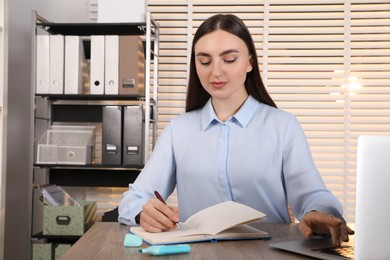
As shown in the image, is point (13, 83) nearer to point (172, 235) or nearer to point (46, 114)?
point (46, 114)

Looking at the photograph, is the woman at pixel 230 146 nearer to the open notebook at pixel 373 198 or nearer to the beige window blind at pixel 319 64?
the open notebook at pixel 373 198

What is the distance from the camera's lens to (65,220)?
3.04 m

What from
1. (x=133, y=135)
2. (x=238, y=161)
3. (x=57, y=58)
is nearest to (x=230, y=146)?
(x=238, y=161)

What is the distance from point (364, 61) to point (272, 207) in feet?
7.33

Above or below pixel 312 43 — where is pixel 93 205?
below

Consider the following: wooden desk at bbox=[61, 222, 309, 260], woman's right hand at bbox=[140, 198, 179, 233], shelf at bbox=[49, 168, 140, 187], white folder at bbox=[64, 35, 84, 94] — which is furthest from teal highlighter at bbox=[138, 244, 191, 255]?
shelf at bbox=[49, 168, 140, 187]

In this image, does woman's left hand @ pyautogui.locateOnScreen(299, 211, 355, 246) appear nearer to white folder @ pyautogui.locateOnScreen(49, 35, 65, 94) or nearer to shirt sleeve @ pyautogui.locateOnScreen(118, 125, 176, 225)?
shirt sleeve @ pyautogui.locateOnScreen(118, 125, 176, 225)

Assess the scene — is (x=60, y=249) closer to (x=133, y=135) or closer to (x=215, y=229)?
(x=133, y=135)

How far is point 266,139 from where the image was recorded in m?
1.77

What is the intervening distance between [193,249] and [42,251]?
2.22 meters

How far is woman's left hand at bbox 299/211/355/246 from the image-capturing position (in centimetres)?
117

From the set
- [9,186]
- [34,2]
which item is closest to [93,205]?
[9,186]

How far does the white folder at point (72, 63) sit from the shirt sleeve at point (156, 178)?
4.95 feet

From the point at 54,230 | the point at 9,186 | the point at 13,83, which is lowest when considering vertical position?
the point at 54,230
